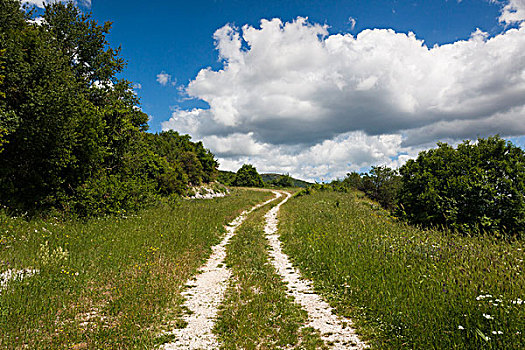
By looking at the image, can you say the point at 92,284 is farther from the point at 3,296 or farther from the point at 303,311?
the point at 303,311

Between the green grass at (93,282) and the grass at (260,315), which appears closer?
the green grass at (93,282)

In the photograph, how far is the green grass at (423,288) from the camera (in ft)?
15.9

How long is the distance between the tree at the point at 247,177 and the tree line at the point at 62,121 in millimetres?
65814

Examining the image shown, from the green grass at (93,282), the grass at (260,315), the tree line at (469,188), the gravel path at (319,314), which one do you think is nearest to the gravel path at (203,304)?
the grass at (260,315)

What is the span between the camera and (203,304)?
7.62 metres

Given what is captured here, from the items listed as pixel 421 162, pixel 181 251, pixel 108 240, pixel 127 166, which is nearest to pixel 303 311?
pixel 181 251

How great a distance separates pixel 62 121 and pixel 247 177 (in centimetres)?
7769

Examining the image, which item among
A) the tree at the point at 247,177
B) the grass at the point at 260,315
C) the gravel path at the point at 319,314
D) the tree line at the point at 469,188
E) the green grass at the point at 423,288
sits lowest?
the gravel path at the point at 319,314

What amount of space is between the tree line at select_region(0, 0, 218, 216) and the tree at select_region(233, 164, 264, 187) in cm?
6581

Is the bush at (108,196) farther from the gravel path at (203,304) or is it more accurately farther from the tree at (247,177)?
the tree at (247,177)

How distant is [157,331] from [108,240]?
7475 millimetres

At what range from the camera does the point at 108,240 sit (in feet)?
39.0

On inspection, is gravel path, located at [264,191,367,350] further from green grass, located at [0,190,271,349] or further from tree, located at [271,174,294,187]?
tree, located at [271,174,294,187]

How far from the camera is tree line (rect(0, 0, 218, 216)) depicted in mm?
12602
